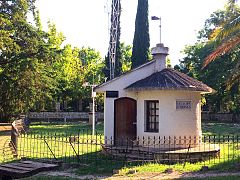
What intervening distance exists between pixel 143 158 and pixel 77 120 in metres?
33.2

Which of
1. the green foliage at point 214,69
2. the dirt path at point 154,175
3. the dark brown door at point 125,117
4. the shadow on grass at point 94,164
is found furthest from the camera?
the green foliage at point 214,69

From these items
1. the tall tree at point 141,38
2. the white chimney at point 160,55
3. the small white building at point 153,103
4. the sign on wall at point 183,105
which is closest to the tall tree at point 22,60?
the tall tree at point 141,38

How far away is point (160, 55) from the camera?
742 inches

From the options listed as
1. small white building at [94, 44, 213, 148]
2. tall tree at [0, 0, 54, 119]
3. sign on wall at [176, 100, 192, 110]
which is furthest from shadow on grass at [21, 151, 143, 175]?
tall tree at [0, 0, 54, 119]

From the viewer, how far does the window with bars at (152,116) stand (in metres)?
17.8

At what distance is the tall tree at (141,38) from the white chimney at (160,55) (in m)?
25.2

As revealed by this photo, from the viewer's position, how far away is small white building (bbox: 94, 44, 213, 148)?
17328mm

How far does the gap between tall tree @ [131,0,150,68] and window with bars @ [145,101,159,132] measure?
26.5m

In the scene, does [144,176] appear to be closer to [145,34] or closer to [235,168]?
[235,168]

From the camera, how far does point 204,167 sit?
13773mm

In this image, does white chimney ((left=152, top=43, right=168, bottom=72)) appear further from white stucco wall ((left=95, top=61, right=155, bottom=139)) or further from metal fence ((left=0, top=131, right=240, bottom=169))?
metal fence ((left=0, top=131, right=240, bottom=169))

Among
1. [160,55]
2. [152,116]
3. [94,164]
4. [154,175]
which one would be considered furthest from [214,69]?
[154,175]

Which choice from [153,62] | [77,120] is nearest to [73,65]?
[77,120]

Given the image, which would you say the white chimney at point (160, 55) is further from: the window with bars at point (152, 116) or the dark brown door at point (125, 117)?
the dark brown door at point (125, 117)
